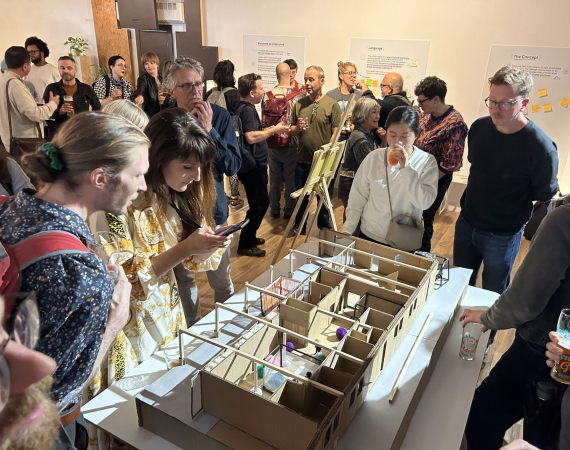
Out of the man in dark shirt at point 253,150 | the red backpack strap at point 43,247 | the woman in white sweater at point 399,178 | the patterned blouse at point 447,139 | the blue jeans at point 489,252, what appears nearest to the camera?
the red backpack strap at point 43,247

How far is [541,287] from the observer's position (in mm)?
1244

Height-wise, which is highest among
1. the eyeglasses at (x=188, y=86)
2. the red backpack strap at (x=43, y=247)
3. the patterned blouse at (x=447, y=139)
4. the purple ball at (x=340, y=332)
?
the eyeglasses at (x=188, y=86)

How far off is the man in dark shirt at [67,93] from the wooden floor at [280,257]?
198 cm

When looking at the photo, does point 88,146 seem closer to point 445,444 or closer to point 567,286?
point 445,444

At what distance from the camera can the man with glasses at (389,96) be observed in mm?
3832

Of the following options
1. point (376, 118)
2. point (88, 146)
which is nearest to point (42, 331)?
point (88, 146)

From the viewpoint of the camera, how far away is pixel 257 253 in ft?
12.7

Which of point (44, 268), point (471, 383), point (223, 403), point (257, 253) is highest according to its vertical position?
point (44, 268)

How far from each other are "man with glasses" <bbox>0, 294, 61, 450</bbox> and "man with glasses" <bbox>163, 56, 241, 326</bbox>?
1.73m

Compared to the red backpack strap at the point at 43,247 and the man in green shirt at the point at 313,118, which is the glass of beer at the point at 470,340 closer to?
the red backpack strap at the point at 43,247

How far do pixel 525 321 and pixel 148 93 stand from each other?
4.56m

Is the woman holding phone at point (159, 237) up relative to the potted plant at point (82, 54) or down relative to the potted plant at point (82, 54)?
down

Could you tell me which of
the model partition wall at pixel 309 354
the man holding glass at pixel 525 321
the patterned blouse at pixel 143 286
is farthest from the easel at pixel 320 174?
the man holding glass at pixel 525 321

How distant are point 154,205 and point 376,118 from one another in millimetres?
2238
